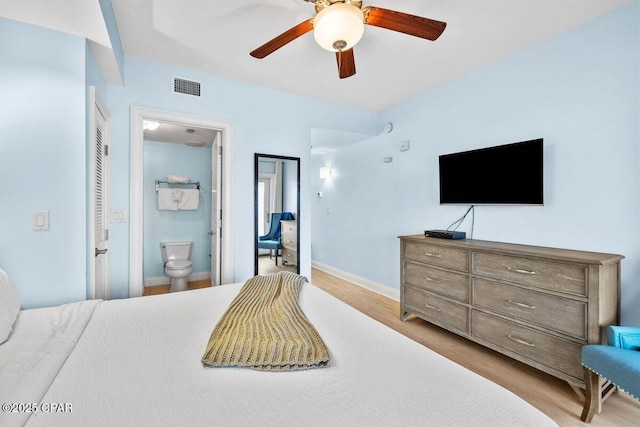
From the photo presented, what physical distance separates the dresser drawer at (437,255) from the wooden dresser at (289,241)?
1.28m

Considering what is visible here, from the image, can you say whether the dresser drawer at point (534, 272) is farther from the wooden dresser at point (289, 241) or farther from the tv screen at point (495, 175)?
the wooden dresser at point (289, 241)

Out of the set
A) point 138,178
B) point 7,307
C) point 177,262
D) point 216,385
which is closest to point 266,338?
point 216,385

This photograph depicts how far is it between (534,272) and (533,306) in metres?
0.24

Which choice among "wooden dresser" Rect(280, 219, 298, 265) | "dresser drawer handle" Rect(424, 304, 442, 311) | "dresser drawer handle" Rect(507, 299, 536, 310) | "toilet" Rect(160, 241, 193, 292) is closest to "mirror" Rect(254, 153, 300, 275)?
"wooden dresser" Rect(280, 219, 298, 265)

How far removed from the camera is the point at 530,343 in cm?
204

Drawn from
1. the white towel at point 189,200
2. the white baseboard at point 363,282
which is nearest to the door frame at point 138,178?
the white towel at point 189,200

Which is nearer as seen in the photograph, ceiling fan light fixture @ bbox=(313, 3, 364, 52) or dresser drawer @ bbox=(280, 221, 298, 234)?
ceiling fan light fixture @ bbox=(313, 3, 364, 52)

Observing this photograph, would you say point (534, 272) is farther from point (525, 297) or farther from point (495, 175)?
point (495, 175)

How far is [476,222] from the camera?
2807 millimetres

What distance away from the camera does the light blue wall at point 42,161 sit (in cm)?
159

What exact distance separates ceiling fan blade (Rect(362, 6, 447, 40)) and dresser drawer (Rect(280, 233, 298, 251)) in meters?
2.38

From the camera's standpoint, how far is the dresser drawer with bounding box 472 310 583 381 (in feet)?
6.03

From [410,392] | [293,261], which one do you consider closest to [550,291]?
[410,392]

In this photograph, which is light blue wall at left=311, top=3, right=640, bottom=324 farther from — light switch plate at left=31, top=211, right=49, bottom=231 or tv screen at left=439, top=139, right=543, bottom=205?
light switch plate at left=31, top=211, right=49, bottom=231
